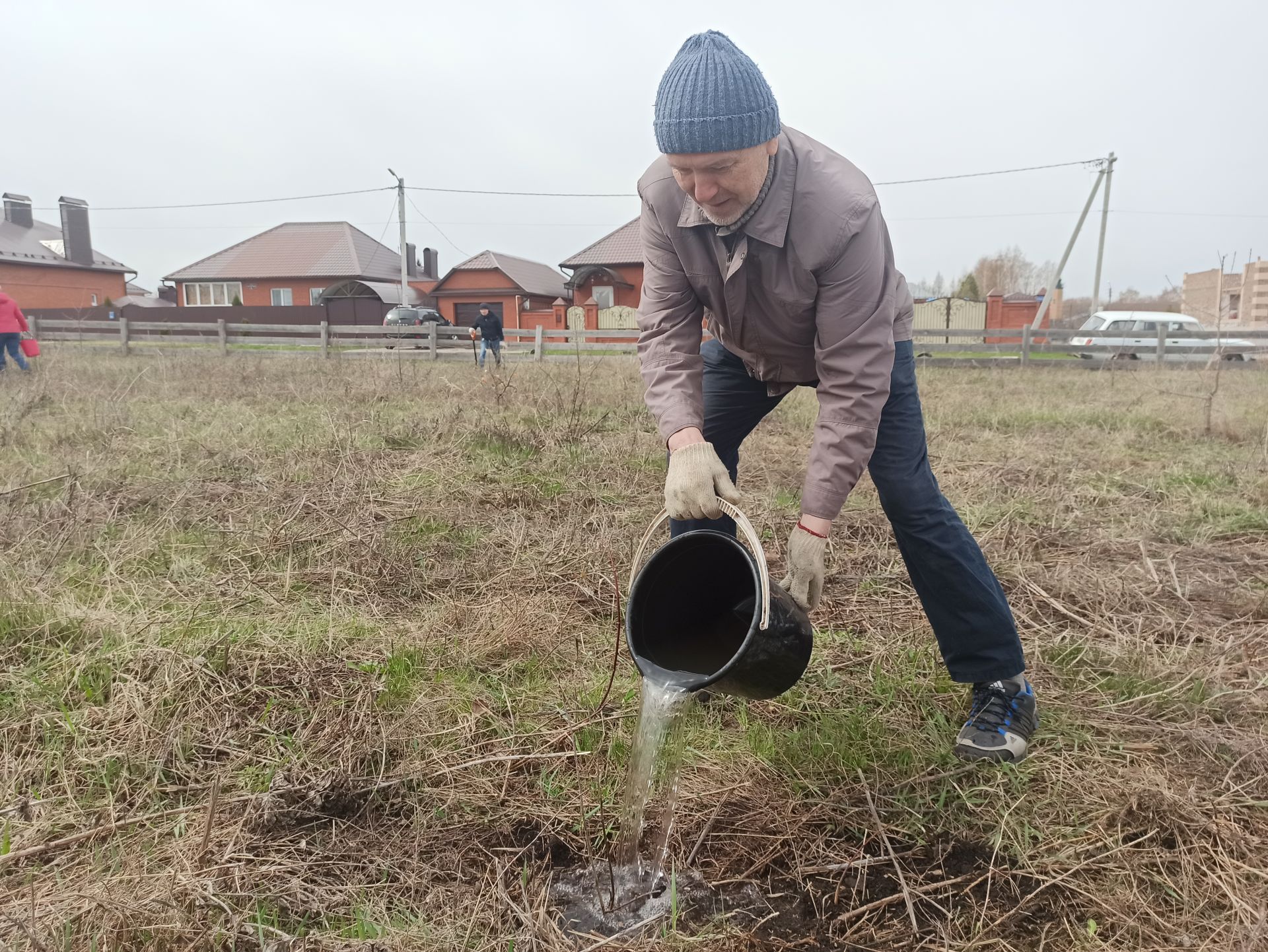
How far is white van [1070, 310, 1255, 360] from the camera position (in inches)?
567

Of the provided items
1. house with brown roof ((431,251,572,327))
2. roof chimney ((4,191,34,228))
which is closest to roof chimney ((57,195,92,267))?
roof chimney ((4,191,34,228))

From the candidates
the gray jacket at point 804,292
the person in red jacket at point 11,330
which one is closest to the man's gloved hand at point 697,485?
the gray jacket at point 804,292

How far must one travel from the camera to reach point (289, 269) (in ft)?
131

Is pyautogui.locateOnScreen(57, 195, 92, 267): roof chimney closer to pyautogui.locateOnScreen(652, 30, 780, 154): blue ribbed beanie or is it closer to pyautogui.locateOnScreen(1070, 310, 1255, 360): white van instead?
pyautogui.locateOnScreen(1070, 310, 1255, 360): white van

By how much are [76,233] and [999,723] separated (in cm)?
4615

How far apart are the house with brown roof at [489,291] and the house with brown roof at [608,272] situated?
2281mm

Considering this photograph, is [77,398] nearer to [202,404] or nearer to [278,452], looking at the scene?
[202,404]

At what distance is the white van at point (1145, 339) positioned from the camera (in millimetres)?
14406

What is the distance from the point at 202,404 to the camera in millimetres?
6922

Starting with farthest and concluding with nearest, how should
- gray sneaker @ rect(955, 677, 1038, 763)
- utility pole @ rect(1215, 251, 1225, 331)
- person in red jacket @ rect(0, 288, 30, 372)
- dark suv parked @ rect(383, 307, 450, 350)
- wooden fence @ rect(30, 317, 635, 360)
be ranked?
dark suv parked @ rect(383, 307, 450, 350), wooden fence @ rect(30, 317, 635, 360), person in red jacket @ rect(0, 288, 30, 372), utility pole @ rect(1215, 251, 1225, 331), gray sneaker @ rect(955, 677, 1038, 763)

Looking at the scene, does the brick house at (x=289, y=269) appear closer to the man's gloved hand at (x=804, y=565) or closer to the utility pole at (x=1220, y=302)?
the utility pole at (x=1220, y=302)

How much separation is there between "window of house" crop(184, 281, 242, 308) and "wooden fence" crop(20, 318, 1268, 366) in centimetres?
2250

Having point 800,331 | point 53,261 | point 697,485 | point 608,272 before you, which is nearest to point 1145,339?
point 800,331

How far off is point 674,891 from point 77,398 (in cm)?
710
